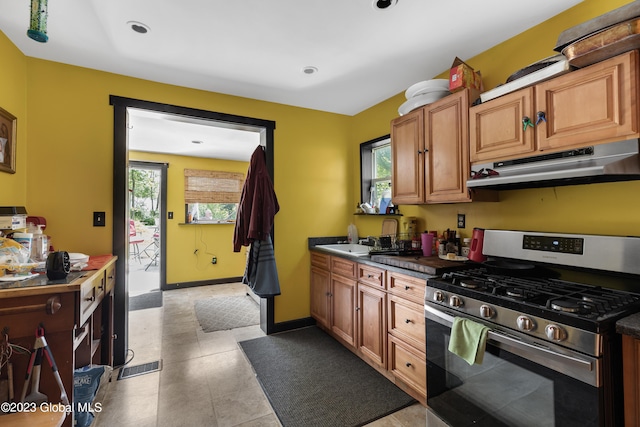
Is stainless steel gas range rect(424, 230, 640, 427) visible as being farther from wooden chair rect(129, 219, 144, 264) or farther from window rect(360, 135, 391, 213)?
wooden chair rect(129, 219, 144, 264)

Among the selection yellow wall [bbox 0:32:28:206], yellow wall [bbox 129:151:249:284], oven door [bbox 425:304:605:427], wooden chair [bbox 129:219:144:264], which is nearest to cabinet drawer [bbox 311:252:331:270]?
oven door [bbox 425:304:605:427]

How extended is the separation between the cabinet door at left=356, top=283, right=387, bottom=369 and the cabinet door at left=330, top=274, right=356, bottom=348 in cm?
9

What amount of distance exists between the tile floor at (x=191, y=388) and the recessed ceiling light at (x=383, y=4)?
96.4 inches

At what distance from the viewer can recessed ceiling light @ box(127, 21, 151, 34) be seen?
5.99 ft

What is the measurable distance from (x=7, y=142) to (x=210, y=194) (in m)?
3.32

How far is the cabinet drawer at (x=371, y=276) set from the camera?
215cm

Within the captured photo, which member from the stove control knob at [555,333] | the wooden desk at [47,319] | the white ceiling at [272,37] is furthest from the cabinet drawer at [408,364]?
the white ceiling at [272,37]

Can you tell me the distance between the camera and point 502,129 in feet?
5.57

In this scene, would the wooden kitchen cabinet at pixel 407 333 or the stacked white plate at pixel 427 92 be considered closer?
the wooden kitchen cabinet at pixel 407 333

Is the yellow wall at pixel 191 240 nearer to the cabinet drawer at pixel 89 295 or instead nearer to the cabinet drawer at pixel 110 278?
the cabinet drawer at pixel 110 278

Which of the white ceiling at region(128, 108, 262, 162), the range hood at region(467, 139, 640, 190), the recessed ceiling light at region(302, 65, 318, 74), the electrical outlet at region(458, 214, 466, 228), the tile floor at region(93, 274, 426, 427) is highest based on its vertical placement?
the recessed ceiling light at region(302, 65, 318, 74)

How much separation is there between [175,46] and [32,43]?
982mm

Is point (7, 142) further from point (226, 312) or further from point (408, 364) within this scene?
point (408, 364)

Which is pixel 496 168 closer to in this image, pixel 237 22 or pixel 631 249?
pixel 631 249
